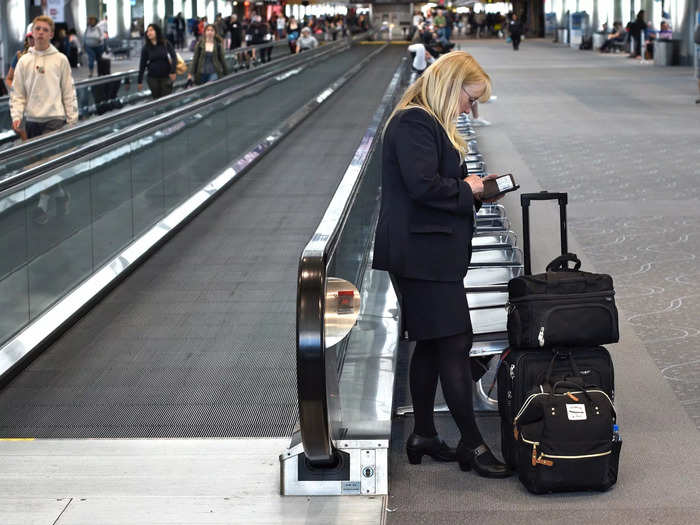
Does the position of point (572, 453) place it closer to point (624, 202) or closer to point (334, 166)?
point (624, 202)

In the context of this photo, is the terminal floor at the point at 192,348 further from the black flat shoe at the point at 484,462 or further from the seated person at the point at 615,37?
the seated person at the point at 615,37

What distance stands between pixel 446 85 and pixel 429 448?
1.39m

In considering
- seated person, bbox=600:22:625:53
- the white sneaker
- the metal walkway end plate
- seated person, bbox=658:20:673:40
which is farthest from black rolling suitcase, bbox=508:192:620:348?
seated person, bbox=600:22:625:53

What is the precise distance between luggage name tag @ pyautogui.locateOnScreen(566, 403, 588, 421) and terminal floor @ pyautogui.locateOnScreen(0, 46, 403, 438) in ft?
4.34

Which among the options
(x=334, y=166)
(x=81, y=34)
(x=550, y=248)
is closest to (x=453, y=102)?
(x=550, y=248)

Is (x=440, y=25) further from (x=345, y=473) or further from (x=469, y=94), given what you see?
(x=345, y=473)

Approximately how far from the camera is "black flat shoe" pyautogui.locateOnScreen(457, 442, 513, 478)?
4211 millimetres

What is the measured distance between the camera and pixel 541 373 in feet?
13.6

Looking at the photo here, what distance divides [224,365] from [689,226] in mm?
5250

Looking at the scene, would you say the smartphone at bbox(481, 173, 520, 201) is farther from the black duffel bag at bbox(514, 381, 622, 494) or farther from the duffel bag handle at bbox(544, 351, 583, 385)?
the black duffel bag at bbox(514, 381, 622, 494)

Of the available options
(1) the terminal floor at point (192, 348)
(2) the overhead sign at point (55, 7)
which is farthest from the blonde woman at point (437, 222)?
(2) the overhead sign at point (55, 7)

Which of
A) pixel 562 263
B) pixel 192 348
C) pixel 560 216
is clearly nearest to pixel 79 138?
pixel 192 348

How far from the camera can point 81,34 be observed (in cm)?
4253

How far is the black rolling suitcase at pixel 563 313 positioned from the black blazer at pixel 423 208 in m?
0.27
